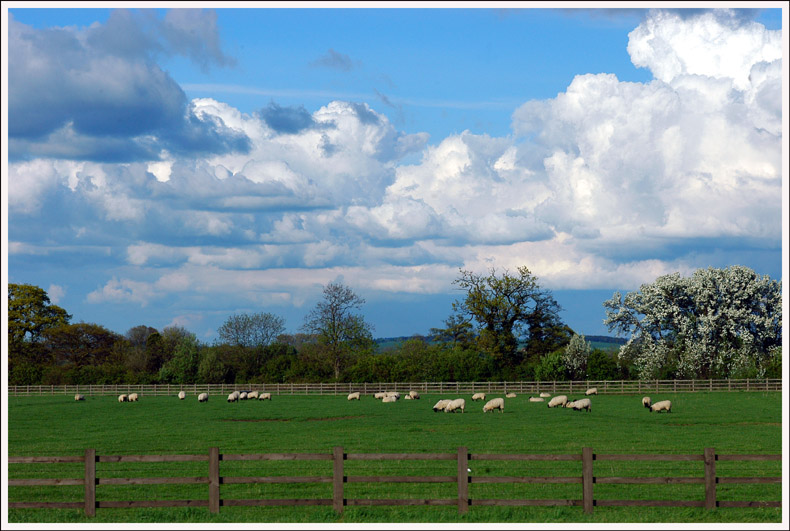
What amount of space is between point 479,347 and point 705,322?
64.9ft

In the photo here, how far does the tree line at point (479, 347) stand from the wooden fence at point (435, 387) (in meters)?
3.01

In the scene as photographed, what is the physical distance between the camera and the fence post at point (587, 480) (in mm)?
12697

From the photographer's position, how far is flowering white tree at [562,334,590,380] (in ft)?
228

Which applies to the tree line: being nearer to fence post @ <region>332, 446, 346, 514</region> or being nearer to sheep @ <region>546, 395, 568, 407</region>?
sheep @ <region>546, 395, 568, 407</region>

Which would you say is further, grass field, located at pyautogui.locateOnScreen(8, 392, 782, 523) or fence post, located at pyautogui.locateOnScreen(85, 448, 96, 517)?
grass field, located at pyautogui.locateOnScreen(8, 392, 782, 523)

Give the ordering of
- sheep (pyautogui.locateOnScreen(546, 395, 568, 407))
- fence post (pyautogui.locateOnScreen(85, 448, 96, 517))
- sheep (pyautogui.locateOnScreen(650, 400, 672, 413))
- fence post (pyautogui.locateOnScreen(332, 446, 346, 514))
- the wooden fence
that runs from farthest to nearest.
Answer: the wooden fence, sheep (pyautogui.locateOnScreen(546, 395, 568, 407)), sheep (pyautogui.locateOnScreen(650, 400, 672, 413)), fence post (pyautogui.locateOnScreen(85, 448, 96, 517)), fence post (pyautogui.locateOnScreen(332, 446, 346, 514))

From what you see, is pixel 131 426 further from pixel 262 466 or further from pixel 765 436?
pixel 765 436

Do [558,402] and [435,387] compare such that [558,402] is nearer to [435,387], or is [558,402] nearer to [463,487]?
[435,387]

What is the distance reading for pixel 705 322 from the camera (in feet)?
226

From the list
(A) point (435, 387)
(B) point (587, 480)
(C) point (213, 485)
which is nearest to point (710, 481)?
(B) point (587, 480)

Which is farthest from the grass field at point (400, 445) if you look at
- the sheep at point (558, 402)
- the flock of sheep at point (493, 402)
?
the sheep at point (558, 402)

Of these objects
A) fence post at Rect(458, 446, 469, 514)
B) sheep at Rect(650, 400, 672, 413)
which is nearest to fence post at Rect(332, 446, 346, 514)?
fence post at Rect(458, 446, 469, 514)

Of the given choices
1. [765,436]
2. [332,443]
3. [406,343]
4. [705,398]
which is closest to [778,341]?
[705,398]

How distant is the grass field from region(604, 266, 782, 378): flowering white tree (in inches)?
612
